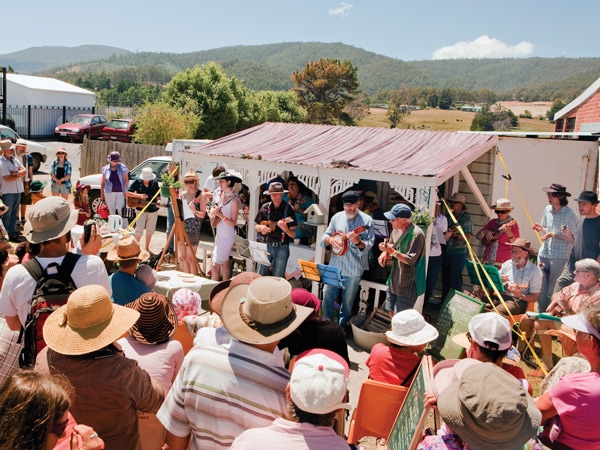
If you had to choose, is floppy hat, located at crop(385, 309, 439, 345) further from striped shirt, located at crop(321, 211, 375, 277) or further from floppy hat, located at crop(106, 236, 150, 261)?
striped shirt, located at crop(321, 211, 375, 277)

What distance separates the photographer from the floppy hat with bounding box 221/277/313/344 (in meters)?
2.50

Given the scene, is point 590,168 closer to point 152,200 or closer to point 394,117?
point 152,200

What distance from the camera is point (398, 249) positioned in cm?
639

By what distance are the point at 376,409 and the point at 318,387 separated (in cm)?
185

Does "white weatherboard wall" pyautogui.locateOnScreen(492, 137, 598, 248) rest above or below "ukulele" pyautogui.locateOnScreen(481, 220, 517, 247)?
above

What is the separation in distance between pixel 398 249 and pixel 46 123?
3292 cm

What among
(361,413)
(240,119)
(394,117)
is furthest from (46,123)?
(394,117)

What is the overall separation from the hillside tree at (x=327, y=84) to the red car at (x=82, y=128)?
1663 inches

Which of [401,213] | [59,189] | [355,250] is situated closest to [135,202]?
[59,189]

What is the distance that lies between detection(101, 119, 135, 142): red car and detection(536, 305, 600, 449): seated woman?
87.6 ft

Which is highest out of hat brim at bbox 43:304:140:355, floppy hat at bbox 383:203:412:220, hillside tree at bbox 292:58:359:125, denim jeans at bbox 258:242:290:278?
hillside tree at bbox 292:58:359:125

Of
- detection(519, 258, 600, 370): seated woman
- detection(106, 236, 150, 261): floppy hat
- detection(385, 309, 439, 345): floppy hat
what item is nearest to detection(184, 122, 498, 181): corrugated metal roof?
detection(519, 258, 600, 370): seated woman

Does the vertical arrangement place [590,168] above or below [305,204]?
above

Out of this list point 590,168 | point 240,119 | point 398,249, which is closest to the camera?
point 398,249
